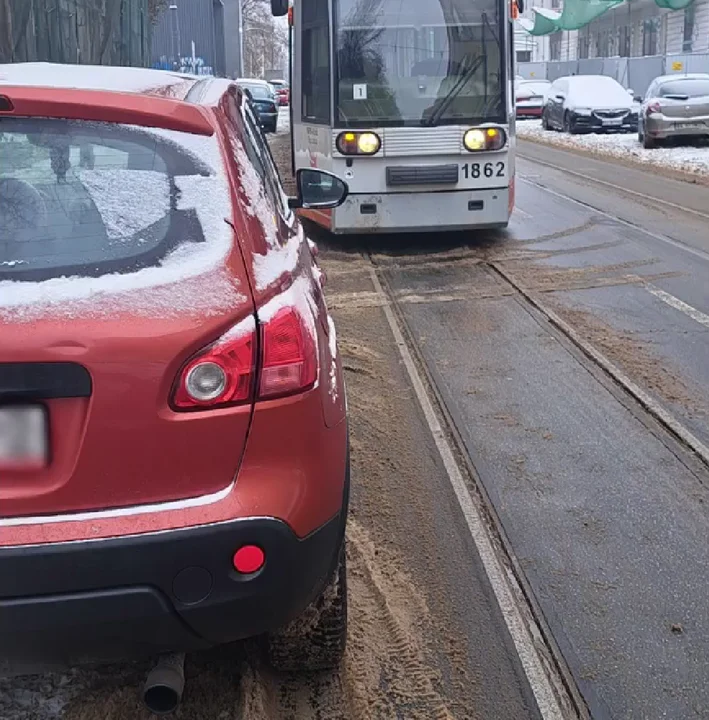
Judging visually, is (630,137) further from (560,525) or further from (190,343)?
(190,343)

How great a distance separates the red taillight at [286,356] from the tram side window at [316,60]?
27.6 ft

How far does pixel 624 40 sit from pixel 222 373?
66626 millimetres

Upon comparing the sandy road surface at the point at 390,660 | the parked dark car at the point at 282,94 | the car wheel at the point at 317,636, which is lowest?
the sandy road surface at the point at 390,660

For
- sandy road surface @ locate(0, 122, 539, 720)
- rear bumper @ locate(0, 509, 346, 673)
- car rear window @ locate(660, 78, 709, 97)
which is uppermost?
car rear window @ locate(660, 78, 709, 97)

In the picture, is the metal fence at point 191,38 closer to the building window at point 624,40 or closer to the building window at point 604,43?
the building window at point 604,43

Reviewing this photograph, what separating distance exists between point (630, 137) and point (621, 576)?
89.8 ft

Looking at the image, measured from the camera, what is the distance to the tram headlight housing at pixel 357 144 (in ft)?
34.8

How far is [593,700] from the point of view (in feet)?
10.7

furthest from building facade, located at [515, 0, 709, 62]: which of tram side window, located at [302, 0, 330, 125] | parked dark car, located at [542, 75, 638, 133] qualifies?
tram side window, located at [302, 0, 330, 125]

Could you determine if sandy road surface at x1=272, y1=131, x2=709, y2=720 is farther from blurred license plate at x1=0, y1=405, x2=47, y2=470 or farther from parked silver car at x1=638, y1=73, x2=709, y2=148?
parked silver car at x1=638, y1=73, x2=709, y2=148

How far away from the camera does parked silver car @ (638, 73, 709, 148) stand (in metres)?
24.5

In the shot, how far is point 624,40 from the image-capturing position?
63906 millimetres

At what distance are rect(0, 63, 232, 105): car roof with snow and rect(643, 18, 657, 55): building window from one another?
60.7 m

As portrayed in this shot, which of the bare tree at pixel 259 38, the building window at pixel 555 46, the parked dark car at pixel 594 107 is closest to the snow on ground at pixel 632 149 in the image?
the parked dark car at pixel 594 107
